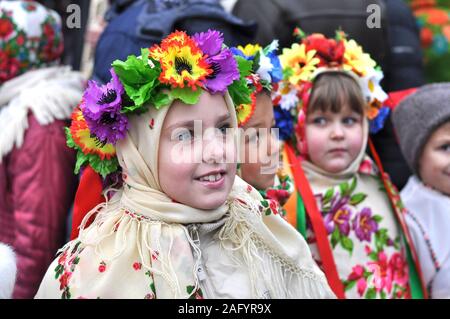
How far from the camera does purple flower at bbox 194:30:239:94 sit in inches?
88.1

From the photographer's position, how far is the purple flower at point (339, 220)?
3195 millimetres

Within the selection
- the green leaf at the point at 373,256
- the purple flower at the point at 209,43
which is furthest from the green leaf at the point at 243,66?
the green leaf at the point at 373,256

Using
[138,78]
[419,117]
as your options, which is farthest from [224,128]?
[419,117]

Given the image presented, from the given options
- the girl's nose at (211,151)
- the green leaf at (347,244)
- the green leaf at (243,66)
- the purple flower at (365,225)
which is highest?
the green leaf at (243,66)

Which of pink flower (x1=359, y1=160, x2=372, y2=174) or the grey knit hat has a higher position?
the grey knit hat

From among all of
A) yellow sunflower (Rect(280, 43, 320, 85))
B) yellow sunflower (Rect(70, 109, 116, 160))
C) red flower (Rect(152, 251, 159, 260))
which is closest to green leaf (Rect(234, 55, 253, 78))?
yellow sunflower (Rect(70, 109, 116, 160))

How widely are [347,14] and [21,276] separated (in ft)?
6.47

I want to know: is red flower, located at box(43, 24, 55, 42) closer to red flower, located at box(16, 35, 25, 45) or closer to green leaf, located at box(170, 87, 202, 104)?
red flower, located at box(16, 35, 25, 45)

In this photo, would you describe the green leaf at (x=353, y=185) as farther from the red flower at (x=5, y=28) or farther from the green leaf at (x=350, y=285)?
the red flower at (x=5, y=28)

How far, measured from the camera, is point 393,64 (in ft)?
13.3

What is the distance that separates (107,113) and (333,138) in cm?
126

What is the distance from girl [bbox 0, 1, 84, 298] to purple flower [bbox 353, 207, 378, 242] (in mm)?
1307

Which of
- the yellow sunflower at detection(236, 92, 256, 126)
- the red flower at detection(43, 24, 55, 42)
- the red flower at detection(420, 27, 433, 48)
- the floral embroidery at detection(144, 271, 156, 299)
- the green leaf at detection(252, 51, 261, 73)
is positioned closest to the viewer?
the floral embroidery at detection(144, 271, 156, 299)

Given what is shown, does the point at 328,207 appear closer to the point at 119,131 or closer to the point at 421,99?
Result: the point at 421,99
